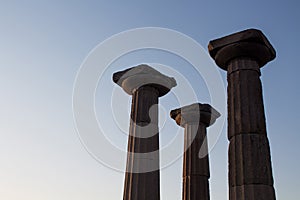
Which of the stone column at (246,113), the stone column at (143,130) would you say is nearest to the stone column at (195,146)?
the stone column at (143,130)

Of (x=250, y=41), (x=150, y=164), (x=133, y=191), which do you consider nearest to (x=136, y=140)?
(x=150, y=164)

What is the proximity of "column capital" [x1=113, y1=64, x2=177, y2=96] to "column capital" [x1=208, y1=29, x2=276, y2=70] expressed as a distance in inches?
303

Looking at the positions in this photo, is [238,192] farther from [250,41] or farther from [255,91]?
[250,41]

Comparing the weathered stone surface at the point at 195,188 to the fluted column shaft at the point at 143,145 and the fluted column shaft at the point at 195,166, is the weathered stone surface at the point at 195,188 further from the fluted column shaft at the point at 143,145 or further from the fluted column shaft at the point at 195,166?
the fluted column shaft at the point at 143,145

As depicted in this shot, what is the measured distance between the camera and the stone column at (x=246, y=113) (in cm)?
1897

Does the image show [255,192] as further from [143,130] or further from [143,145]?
[143,130]

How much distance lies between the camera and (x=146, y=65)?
2977 cm

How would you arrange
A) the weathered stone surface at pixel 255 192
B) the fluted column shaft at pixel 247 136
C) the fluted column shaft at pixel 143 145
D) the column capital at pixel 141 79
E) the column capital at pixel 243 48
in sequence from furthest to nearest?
the column capital at pixel 141 79 < the fluted column shaft at pixel 143 145 < the column capital at pixel 243 48 < the fluted column shaft at pixel 247 136 < the weathered stone surface at pixel 255 192

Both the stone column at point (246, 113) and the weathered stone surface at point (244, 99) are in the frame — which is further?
the weathered stone surface at point (244, 99)

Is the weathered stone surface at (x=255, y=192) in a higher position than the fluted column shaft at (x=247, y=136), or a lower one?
lower

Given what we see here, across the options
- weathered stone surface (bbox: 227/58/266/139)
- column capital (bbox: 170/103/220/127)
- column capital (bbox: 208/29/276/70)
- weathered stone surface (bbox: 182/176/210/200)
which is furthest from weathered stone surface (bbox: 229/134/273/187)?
column capital (bbox: 170/103/220/127)

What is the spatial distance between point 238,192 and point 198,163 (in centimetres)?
1515

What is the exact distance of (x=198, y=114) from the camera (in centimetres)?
3569

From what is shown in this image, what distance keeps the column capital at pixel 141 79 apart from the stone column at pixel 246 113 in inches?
305
